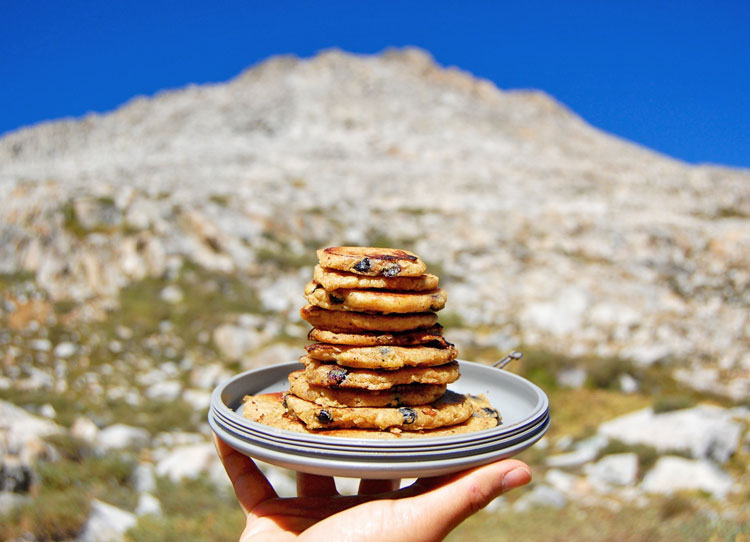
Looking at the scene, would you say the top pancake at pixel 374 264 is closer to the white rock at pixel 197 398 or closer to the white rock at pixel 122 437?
the white rock at pixel 122 437

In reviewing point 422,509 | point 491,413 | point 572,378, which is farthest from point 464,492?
point 572,378

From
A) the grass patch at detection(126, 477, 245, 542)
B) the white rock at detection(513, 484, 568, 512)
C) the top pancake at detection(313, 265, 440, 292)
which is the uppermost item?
the top pancake at detection(313, 265, 440, 292)

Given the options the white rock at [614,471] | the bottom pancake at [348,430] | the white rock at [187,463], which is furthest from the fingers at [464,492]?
the white rock at [614,471]

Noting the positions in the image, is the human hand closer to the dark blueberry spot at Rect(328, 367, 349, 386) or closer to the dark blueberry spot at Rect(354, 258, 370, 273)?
the dark blueberry spot at Rect(328, 367, 349, 386)

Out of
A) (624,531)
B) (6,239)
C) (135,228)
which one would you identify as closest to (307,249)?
(135,228)

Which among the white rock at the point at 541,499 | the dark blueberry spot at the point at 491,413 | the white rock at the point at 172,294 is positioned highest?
the dark blueberry spot at the point at 491,413

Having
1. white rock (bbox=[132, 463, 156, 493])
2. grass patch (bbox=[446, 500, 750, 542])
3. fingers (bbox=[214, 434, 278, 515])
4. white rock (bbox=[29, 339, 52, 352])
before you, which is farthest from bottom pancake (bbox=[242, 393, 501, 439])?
white rock (bbox=[29, 339, 52, 352])
